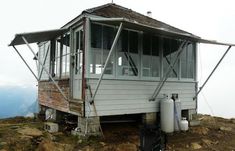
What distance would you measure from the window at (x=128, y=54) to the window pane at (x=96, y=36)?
788 millimetres

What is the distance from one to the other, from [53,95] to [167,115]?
4915 millimetres

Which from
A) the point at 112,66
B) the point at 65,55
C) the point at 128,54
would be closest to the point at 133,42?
the point at 128,54

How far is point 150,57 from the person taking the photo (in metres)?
10.6

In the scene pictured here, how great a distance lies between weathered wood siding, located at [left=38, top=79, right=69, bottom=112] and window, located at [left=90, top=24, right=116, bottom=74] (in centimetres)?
154

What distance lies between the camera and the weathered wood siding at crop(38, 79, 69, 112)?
10.1 m

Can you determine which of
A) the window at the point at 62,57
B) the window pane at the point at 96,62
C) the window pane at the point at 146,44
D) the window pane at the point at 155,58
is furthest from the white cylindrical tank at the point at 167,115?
the window at the point at 62,57

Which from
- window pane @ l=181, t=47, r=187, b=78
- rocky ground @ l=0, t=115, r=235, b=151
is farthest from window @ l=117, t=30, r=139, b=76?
window pane @ l=181, t=47, r=187, b=78

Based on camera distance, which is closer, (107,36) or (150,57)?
(107,36)

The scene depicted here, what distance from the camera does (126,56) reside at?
31.9ft

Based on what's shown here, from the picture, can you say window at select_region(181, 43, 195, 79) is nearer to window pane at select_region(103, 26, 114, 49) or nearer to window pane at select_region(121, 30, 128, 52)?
window pane at select_region(121, 30, 128, 52)

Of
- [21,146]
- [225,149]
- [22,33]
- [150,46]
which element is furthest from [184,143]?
[22,33]

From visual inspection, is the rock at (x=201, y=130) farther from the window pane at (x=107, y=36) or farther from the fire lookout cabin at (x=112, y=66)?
the window pane at (x=107, y=36)

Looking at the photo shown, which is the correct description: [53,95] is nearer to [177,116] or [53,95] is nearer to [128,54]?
[128,54]

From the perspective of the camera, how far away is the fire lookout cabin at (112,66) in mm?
8719
